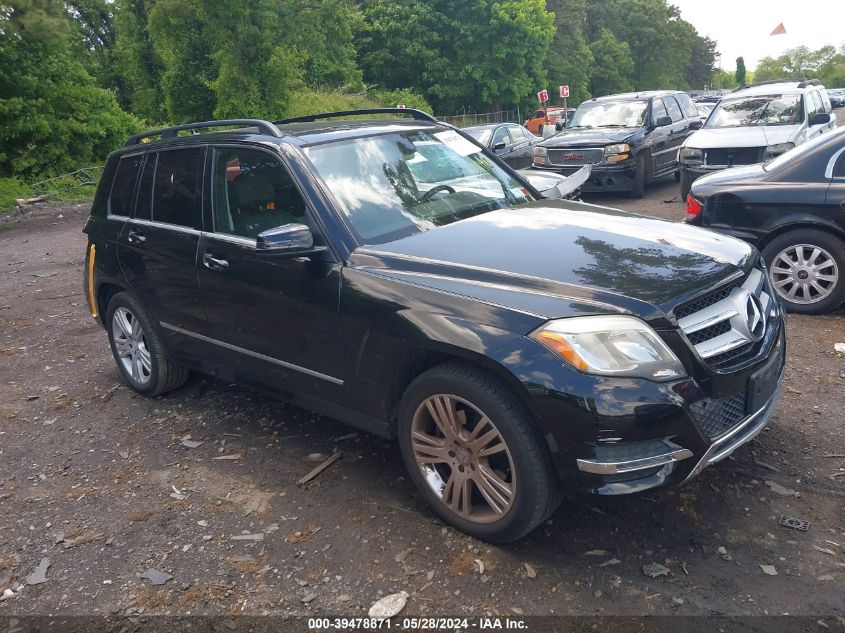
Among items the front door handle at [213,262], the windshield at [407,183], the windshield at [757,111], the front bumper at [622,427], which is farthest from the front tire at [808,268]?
the windshield at [757,111]

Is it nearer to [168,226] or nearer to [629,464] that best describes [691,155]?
[168,226]

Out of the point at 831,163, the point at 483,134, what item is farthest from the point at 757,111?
the point at 831,163

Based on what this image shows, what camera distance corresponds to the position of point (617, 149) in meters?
12.4

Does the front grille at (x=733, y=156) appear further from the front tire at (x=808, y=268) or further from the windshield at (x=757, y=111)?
the front tire at (x=808, y=268)

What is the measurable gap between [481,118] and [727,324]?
41606 mm

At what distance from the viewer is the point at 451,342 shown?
10.2 feet

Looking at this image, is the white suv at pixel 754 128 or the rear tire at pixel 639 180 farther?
the rear tire at pixel 639 180

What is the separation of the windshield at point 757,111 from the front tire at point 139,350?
395 inches

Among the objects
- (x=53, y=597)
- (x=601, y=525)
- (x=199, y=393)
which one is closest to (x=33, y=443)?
(x=199, y=393)

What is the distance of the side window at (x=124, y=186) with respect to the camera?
5.14m

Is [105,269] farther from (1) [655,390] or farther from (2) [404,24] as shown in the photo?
(2) [404,24]

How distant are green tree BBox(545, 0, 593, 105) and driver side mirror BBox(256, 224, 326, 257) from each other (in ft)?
176

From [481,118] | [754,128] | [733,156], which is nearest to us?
[733,156]

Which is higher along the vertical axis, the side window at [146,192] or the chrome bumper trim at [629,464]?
the side window at [146,192]
